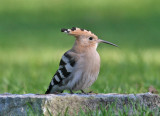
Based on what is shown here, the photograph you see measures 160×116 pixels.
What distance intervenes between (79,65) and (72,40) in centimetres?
840

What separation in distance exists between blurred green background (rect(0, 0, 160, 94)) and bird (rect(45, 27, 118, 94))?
1.08 metres

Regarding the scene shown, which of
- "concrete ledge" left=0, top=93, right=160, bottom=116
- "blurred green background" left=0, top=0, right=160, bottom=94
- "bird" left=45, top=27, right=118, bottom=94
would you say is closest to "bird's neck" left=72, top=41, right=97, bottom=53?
"bird" left=45, top=27, right=118, bottom=94

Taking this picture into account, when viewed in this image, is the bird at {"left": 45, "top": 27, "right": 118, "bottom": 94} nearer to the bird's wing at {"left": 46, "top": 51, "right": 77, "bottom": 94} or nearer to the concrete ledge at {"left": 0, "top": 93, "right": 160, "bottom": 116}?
the bird's wing at {"left": 46, "top": 51, "right": 77, "bottom": 94}

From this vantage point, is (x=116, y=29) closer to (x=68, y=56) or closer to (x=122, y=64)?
(x=122, y=64)

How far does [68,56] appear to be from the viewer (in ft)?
17.5

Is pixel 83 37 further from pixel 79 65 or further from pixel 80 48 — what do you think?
pixel 79 65

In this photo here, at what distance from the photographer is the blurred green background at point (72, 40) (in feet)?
26.2

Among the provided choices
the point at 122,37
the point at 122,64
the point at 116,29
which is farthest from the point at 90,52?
the point at 116,29

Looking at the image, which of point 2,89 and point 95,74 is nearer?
point 95,74

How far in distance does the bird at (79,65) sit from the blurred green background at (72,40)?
108 cm

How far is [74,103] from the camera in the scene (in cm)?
464

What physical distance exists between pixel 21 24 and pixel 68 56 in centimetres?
1103

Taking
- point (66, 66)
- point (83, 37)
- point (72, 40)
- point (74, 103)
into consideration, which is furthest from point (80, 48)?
point (72, 40)

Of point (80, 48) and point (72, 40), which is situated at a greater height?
point (80, 48)
